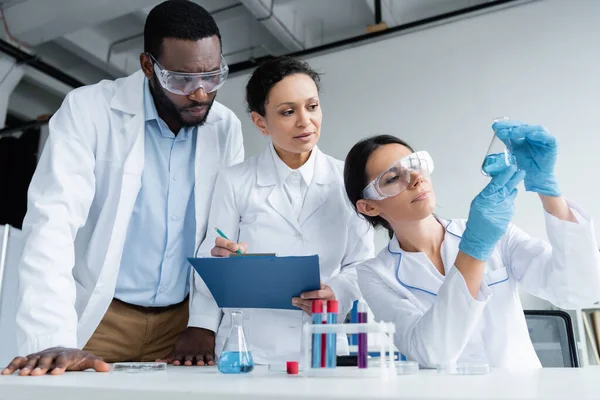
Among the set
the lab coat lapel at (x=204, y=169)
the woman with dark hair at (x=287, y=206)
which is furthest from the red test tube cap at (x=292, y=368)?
the lab coat lapel at (x=204, y=169)

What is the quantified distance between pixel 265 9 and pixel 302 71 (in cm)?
316

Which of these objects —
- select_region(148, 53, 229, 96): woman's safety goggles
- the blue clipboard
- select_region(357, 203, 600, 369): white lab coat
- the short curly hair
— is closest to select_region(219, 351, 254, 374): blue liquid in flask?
the blue clipboard

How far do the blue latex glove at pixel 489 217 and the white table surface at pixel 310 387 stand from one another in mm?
344

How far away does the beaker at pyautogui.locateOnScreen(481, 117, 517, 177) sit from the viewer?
1277mm

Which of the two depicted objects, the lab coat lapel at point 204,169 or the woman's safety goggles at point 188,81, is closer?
the woman's safety goggles at point 188,81

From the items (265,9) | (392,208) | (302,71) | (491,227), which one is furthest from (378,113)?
(491,227)

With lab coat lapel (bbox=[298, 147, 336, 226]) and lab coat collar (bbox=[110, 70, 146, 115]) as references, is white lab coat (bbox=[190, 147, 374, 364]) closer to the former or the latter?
lab coat lapel (bbox=[298, 147, 336, 226])

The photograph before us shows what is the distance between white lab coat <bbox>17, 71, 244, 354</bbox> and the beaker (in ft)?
3.25

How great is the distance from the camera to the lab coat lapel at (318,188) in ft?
5.90

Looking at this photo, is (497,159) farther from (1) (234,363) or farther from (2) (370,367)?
(1) (234,363)

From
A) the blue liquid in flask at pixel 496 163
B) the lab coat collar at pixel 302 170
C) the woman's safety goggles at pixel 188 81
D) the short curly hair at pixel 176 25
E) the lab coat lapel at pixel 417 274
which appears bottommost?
the lab coat lapel at pixel 417 274

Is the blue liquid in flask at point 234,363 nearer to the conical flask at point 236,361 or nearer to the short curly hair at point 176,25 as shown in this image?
the conical flask at point 236,361

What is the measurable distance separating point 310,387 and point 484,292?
0.65 metres

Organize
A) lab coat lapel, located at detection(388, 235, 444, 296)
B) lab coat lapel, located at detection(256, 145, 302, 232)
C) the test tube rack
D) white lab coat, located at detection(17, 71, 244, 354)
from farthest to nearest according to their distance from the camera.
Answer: lab coat lapel, located at detection(256, 145, 302, 232) < lab coat lapel, located at detection(388, 235, 444, 296) < white lab coat, located at detection(17, 71, 244, 354) < the test tube rack
